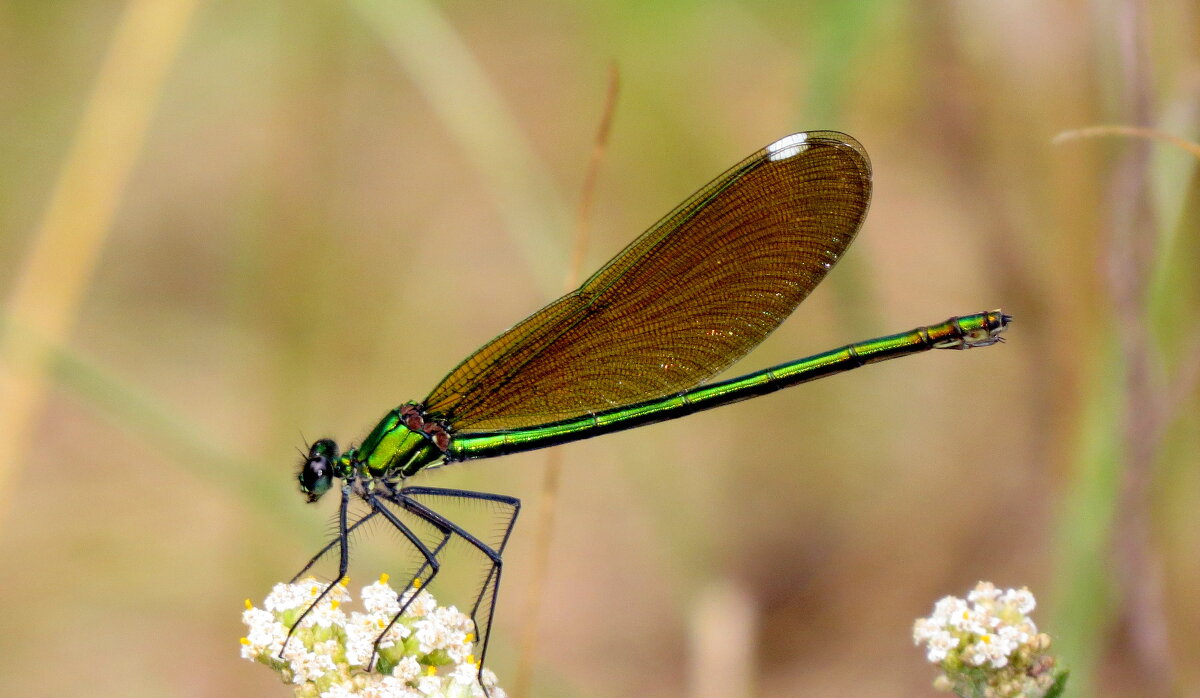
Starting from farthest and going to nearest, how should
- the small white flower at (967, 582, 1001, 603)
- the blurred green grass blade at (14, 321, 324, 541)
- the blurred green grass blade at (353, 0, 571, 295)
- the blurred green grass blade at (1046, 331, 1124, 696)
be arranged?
the blurred green grass blade at (353, 0, 571, 295), the blurred green grass blade at (14, 321, 324, 541), the blurred green grass blade at (1046, 331, 1124, 696), the small white flower at (967, 582, 1001, 603)

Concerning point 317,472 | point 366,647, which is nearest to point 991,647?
point 366,647

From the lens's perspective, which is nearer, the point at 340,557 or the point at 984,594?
the point at 984,594

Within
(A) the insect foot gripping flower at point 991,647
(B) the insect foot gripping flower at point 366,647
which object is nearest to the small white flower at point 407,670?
(B) the insect foot gripping flower at point 366,647

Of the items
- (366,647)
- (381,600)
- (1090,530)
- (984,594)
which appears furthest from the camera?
(1090,530)

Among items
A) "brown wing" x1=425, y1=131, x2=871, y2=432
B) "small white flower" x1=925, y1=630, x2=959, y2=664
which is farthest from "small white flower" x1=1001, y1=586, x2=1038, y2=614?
"brown wing" x1=425, y1=131, x2=871, y2=432

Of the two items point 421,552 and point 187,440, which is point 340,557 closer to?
point 421,552

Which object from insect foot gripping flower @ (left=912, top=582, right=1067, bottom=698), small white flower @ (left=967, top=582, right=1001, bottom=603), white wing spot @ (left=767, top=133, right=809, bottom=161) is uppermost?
white wing spot @ (left=767, top=133, right=809, bottom=161)

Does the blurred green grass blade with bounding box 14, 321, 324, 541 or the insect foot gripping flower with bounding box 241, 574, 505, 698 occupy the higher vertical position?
the blurred green grass blade with bounding box 14, 321, 324, 541

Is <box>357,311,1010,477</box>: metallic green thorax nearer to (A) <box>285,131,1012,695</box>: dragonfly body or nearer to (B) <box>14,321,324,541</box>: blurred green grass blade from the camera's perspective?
(A) <box>285,131,1012,695</box>: dragonfly body

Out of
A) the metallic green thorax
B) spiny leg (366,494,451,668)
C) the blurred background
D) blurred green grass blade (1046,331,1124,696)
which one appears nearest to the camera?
spiny leg (366,494,451,668)
